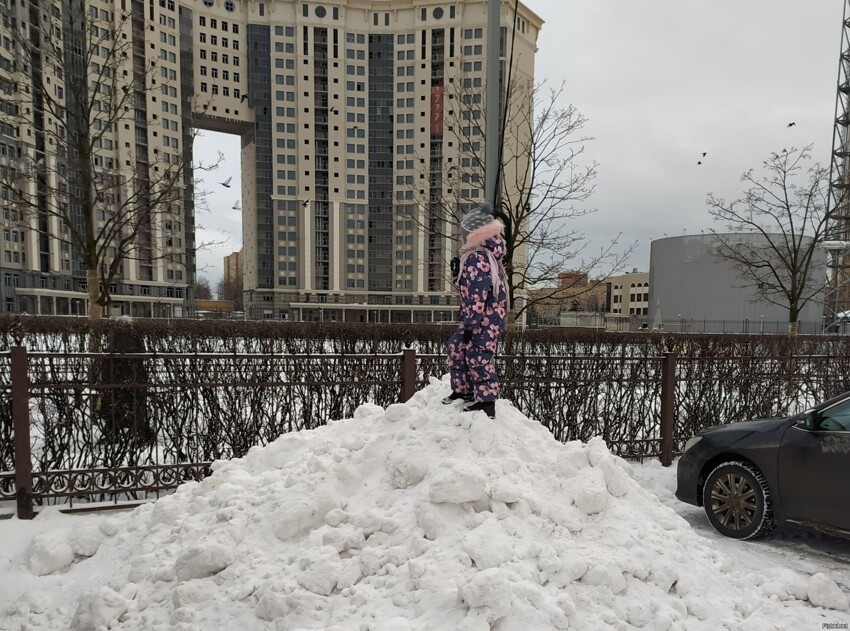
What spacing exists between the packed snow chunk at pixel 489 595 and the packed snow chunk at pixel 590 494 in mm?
1076

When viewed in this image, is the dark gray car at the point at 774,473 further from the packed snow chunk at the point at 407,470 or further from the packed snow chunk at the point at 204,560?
the packed snow chunk at the point at 204,560

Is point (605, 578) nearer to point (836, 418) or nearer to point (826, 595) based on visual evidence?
point (826, 595)

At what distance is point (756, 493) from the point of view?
4.29 m

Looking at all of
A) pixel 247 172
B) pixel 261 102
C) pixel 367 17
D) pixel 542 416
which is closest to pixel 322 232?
pixel 247 172

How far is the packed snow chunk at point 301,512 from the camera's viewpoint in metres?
3.21

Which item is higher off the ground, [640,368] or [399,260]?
[399,260]

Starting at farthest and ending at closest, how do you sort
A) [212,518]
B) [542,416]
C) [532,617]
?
[542,416] < [212,518] < [532,617]

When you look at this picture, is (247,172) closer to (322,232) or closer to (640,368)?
(322,232)

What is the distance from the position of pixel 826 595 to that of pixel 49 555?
5.71 m

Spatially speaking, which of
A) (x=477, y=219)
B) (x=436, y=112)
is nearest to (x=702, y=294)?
(x=436, y=112)

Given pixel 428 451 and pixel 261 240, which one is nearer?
pixel 428 451

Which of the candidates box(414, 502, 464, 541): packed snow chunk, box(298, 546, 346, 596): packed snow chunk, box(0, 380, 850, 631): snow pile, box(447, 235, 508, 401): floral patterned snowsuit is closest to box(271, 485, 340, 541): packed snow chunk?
box(0, 380, 850, 631): snow pile

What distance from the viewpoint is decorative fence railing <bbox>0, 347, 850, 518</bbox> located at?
16.1 feet

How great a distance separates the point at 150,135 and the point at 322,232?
2436 centimetres
